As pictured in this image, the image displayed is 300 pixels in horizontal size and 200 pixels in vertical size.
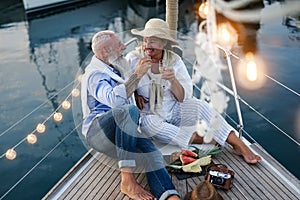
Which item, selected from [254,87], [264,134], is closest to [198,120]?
[264,134]

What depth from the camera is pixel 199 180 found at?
2.37 m

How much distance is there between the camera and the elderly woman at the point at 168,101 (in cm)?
247

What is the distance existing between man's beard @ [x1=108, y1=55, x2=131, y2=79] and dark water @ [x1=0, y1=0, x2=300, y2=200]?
2.35 ft

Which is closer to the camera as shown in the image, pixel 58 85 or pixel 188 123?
pixel 188 123

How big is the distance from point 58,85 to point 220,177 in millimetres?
5680

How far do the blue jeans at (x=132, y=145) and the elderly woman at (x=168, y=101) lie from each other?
0.26m

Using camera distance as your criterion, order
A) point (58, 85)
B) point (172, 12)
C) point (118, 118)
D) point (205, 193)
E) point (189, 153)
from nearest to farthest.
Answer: point (205, 193)
point (118, 118)
point (189, 153)
point (172, 12)
point (58, 85)

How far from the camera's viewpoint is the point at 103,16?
41.5 feet

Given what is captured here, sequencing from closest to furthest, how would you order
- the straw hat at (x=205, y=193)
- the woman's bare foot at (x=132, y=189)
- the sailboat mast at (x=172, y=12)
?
the straw hat at (x=205, y=193)
the woman's bare foot at (x=132, y=189)
the sailboat mast at (x=172, y=12)

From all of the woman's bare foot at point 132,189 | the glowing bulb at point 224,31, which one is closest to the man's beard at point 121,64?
the woman's bare foot at point 132,189

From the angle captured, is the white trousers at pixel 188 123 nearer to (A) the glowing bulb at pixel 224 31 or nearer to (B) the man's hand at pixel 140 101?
(B) the man's hand at pixel 140 101

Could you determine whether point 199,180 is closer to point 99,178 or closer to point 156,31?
point 99,178

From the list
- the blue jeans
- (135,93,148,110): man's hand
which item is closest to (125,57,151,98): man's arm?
the blue jeans

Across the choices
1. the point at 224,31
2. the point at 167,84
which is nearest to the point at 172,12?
the point at 167,84
